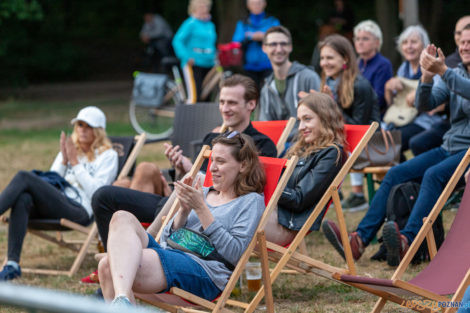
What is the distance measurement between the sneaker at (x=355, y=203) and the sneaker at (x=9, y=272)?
3190mm

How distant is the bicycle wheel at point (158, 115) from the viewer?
1224 centimetres

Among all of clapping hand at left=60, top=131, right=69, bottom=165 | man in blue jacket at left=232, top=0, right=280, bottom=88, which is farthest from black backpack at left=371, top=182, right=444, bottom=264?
man in blue jacket at left=232, top=0, right=280, bottom=88

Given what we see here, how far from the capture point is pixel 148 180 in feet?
17.8

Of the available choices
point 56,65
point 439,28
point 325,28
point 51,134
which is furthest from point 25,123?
point 439,28

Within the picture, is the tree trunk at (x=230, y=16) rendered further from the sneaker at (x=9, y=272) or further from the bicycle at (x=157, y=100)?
the sneaker at (x=9, y=272)

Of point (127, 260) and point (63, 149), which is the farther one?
point (63, 149)

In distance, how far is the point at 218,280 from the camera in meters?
3.75

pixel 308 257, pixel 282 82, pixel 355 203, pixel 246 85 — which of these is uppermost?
pixel 246 85

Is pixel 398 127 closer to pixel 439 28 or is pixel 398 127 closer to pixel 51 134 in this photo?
pixel 51 134

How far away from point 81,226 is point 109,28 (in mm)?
25369

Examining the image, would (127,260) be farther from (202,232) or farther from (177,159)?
(177,159)

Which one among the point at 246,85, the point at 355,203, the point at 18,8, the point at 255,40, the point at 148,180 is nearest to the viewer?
the point at 246,85

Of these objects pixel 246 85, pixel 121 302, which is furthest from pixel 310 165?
pixel 121 302

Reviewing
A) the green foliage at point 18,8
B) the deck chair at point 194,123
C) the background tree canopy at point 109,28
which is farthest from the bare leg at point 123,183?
the green foliage at point 18,8
